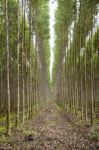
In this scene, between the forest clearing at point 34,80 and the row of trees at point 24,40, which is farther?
the row of trees at point 24,40

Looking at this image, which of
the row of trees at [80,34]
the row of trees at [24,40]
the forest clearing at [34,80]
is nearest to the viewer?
the forest clearing at [34,80]

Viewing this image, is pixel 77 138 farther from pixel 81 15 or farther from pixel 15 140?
pixel 81 15

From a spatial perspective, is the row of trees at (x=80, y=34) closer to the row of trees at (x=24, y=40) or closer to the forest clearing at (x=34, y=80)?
the forest clearing at (x=34, y=80)

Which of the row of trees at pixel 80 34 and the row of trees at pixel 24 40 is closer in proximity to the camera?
the row of trees at pixel 80 34

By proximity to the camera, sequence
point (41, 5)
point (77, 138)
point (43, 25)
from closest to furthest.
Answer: point (77, 138)
point (41, 5)
point (43, 25)

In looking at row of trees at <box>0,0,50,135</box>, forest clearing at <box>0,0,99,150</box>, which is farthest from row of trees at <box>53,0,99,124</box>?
row of trees at <box>0,0,50,135</box>

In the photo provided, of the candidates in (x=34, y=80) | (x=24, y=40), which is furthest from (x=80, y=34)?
(x=34, y=80)

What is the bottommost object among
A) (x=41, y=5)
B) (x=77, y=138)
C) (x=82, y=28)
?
(x=77, y=138)

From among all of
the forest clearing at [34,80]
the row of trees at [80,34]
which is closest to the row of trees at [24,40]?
the forest clearing at [34,80]

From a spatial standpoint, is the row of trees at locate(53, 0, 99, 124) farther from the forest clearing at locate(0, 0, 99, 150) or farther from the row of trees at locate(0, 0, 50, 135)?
the row of trees at locate(0, 0, 50, 135)

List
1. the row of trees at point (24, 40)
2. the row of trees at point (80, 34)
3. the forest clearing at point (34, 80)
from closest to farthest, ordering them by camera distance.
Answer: the forest clearing at point (34, 80) → the row of trees at point (80, 34) → the row of trees at point (24, 40)

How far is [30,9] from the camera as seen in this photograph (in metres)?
25.1

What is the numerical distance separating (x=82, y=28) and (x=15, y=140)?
14.8 meters

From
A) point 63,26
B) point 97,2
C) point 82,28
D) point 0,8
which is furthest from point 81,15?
point 63,26
